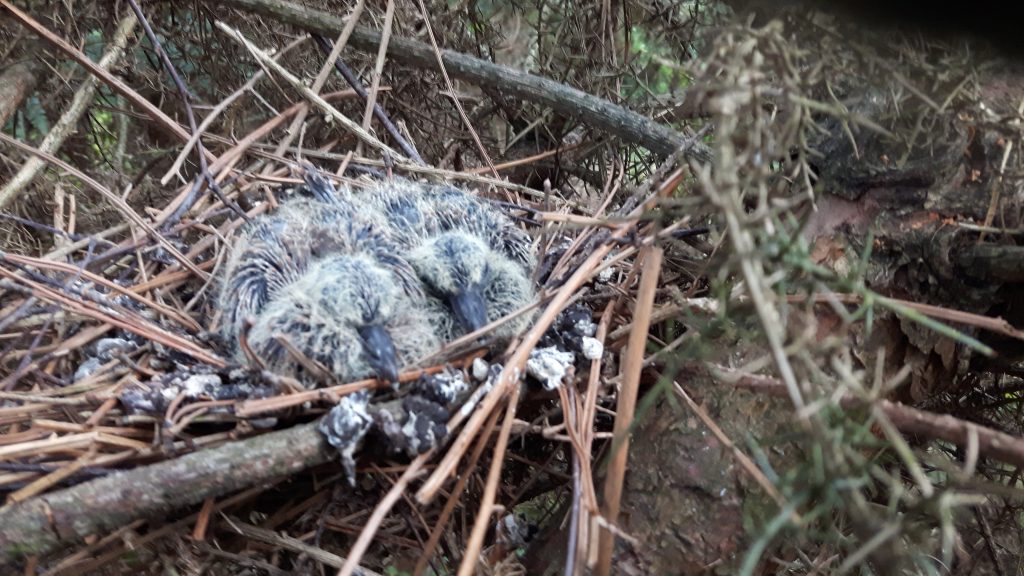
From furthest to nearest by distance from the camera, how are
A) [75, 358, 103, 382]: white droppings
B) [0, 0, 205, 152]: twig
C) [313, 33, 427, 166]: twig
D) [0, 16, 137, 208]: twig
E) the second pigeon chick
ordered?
[313, 33, 427, 166]: twig
[0, 16, 137, 208]: twig
[0, 0, 205, 152]: twig
[75, 358, 103, 382]: white droppings
the second pigeon chick

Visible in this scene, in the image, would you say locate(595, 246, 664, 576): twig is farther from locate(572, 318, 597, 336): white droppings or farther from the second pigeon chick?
the second pigeon chick

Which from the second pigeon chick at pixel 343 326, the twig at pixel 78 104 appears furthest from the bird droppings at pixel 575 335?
the twig at pixel 78 104

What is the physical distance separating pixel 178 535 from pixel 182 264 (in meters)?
0.85

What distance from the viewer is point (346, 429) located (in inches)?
45.1

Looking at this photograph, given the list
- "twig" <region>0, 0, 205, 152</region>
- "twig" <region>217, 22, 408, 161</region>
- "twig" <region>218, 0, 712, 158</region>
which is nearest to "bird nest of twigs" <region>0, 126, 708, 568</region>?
"twig" <region>218, 0, 712, 158</region>

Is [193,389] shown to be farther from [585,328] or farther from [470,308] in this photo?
[585,328]

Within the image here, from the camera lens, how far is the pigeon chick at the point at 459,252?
1.55 m

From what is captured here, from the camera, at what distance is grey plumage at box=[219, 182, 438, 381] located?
138 cm

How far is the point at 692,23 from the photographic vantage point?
7.30ft

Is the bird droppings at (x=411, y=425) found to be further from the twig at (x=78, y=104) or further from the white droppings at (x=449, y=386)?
the twig at (x=78, y=104)

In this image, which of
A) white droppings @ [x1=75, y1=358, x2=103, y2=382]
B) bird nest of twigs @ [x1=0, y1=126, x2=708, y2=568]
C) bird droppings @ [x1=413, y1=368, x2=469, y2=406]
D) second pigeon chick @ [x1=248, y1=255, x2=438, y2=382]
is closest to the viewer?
bird nest of twigs @ [x1=0, y1=126, x2=708, y2=568]

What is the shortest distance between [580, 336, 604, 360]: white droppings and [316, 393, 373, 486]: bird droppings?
0.44 metres

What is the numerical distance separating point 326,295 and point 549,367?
474 mm

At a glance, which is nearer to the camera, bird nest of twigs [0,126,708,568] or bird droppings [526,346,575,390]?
bird nest of twigs [0,126,708,568]
